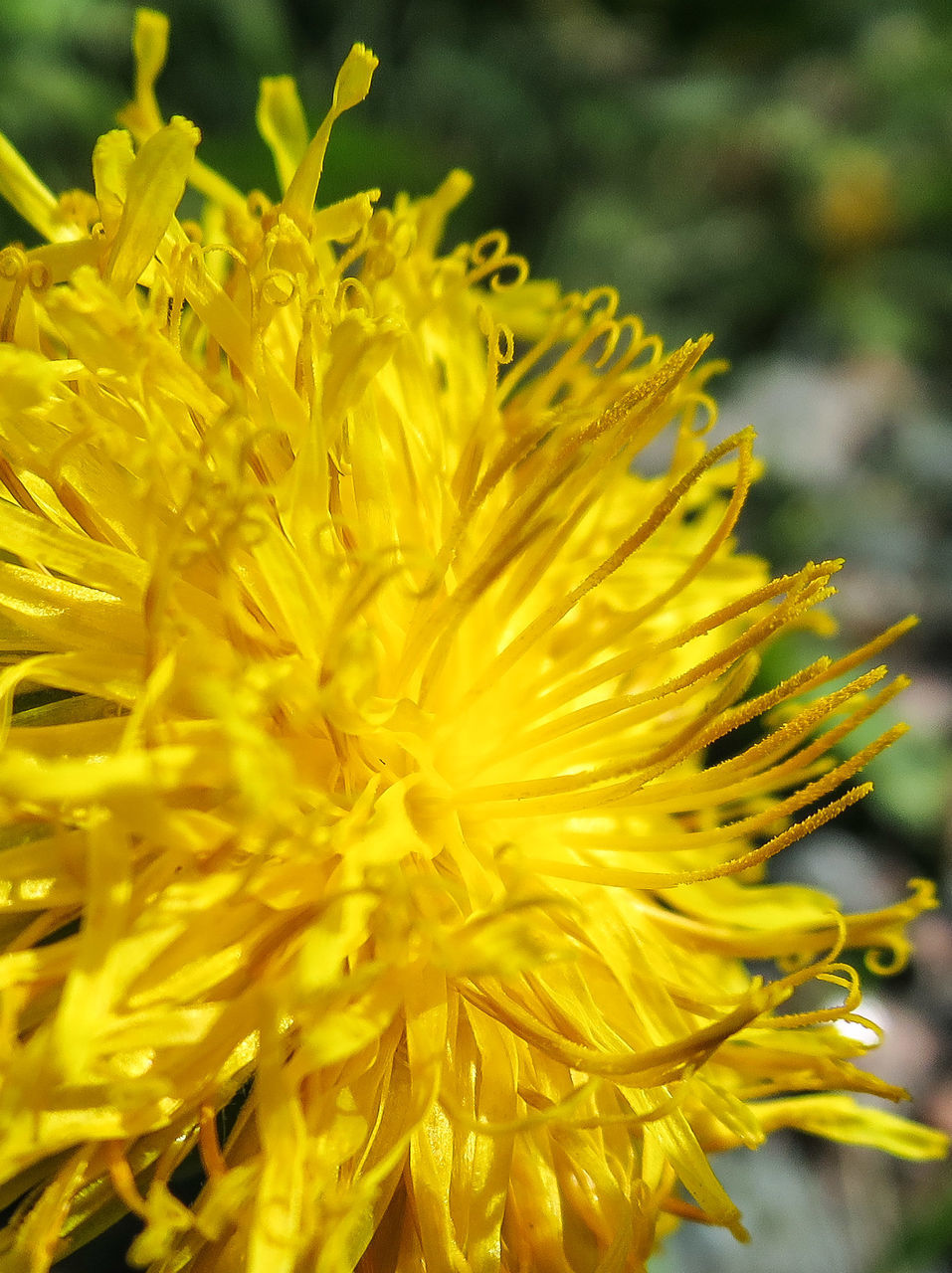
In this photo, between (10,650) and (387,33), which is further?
(387,33)

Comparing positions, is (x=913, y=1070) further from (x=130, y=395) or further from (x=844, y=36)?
(x=844, y=36)

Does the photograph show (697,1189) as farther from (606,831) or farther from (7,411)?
(7,411)

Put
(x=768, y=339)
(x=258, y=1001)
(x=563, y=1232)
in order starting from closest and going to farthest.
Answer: (x=258, y=1001) < (x=563, y=1232) < (x=768, y=339)

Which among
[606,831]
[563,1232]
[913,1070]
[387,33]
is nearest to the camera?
[563,1232]

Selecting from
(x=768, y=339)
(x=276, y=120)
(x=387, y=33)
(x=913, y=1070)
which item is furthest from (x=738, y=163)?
(x=276, y=120)

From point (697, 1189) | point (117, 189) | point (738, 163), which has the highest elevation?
point (738, 163)

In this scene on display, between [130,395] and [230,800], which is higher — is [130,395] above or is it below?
above
